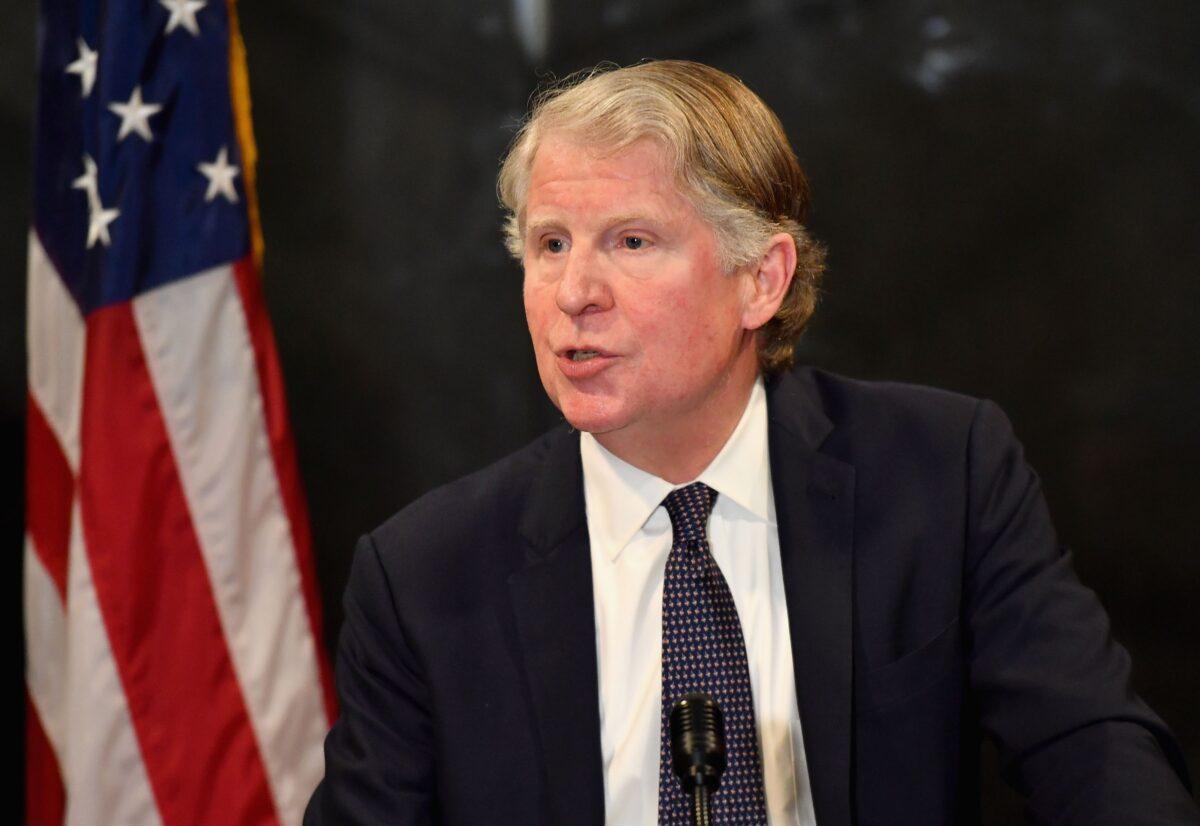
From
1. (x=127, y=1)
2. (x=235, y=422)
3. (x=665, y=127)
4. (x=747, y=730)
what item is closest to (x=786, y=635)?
(x=747, y=730)

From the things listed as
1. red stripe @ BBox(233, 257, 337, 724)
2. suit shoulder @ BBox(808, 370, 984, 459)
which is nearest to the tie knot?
suit shoulder @ BBox(808, 370, 984, 459)

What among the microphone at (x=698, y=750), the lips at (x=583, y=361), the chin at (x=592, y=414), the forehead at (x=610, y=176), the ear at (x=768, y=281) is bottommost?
the microphone at (x=698, y=750)

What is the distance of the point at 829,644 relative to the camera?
1.75m

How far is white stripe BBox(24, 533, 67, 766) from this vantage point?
2535 mm

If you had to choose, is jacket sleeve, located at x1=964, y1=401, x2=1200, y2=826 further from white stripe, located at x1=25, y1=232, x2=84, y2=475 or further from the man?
white stripe, located at x1=25, y1=232, x2=84, y2=475

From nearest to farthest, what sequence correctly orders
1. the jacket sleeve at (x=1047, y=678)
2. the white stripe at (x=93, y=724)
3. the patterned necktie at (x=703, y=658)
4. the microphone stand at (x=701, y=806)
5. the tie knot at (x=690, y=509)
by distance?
the microphone stand at (x=701, y=806) < the jacket sleeve at (x=1047, y=678) < the patterned necktie at (x=703, y=658) < the tie knot at (x=690, y=509) < the white stripe at (x=93, y=724)

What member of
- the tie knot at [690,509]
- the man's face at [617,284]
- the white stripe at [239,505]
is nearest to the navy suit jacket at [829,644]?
the tie knot at [690,509]

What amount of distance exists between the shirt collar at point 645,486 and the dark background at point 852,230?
3.75 feet

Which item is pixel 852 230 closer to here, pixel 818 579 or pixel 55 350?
pixel 818 579

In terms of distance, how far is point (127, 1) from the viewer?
94.6 inches

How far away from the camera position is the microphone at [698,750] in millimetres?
1264

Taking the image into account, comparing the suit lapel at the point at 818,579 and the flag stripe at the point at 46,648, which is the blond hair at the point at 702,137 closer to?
the suit lapel at the point at 818,579

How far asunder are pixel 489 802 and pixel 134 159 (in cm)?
134

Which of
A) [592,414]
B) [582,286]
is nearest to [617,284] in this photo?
[582,286]
